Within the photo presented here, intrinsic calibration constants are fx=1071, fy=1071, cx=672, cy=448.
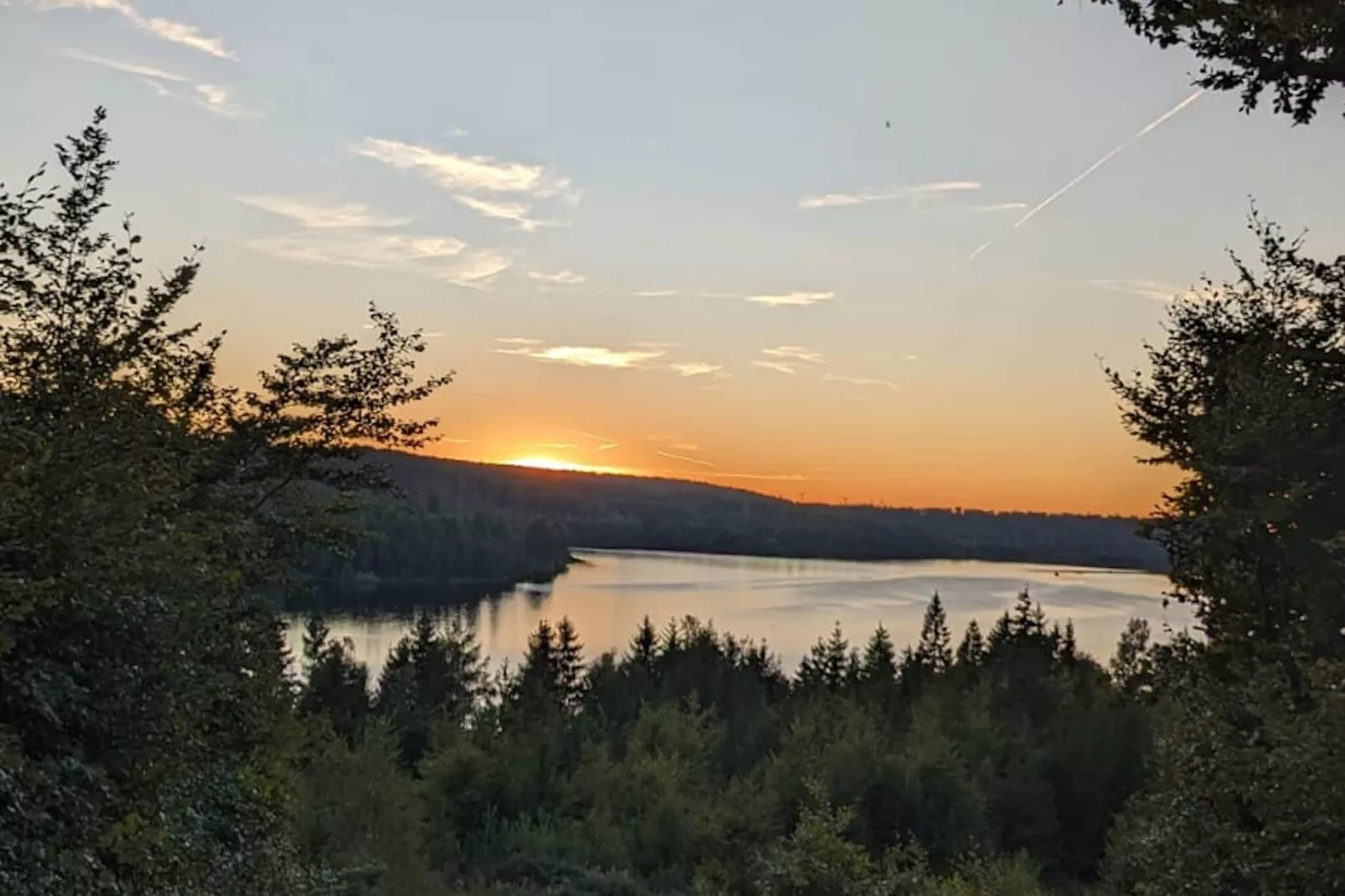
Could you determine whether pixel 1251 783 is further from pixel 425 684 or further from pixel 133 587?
pixel 425 684

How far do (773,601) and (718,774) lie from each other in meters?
69.1

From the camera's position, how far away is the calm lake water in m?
72.8

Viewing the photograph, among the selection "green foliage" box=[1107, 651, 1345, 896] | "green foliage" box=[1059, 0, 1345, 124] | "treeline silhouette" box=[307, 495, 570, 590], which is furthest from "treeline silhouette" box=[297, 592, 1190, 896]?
"treeline silhouette" box=[307, 495, 570, 590]

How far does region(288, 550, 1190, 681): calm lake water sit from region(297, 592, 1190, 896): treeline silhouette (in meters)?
12.1

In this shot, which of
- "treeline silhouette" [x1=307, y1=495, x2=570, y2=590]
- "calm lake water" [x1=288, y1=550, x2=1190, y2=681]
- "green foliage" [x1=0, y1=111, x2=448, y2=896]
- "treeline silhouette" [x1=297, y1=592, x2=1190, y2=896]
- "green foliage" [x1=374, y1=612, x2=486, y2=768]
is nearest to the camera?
"green foliage" [x1=0, y1=111, x2=448, y2=896]

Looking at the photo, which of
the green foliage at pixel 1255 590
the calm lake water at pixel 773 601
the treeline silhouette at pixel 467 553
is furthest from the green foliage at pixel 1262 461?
the treeline silhouette at pixel 467 553

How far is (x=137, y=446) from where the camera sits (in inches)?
237

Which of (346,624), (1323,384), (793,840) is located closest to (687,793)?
(793,840)

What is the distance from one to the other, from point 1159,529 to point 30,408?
28.9ft

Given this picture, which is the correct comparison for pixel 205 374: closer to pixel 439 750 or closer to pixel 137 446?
pixel 137 446

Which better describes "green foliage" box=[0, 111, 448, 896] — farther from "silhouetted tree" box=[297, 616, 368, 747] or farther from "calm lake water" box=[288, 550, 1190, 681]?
"calm lake water" box=[288, 550, 1190, 681]

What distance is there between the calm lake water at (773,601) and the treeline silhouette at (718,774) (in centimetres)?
1208

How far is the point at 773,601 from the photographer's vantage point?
10325 centimetres

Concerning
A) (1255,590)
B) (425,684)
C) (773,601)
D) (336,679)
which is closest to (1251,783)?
(1255,590)
